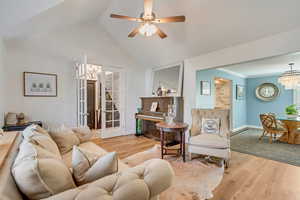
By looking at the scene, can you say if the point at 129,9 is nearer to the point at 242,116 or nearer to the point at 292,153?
the point at 292,153

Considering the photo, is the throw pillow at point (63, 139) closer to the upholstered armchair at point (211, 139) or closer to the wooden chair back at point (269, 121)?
the upholstered armchair at point (211, 139)

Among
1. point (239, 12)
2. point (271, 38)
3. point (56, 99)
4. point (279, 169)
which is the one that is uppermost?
point (239, 12)

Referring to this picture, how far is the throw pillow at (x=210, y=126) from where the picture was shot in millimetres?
2986

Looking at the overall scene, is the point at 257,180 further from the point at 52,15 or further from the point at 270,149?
the point at 52,15

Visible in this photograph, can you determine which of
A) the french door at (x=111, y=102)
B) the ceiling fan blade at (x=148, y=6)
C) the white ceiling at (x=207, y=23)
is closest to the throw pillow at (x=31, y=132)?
the ceiling fan blade at (x=148, y=6)

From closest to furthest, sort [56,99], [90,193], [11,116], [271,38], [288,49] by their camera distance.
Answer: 1. [90,193]
2. [288,49]
3. [271,38]
4. [11,116]
5. [56,99]

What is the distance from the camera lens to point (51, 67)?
3.69 metres

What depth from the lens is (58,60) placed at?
3.77 metres

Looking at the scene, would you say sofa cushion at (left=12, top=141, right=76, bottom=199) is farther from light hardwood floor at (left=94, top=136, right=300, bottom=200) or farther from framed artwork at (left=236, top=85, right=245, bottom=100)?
framed artwork at (left=236, top=85, right=245, bottom=100)

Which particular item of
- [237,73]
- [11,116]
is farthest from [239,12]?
[11,116]

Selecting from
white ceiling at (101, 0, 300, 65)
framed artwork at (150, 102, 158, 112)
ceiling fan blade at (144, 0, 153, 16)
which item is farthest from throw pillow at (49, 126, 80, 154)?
white ceiling at (101, 0, 300, 65)

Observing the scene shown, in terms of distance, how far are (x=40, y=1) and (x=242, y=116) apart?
7125 mm

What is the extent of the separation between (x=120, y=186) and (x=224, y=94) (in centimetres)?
582

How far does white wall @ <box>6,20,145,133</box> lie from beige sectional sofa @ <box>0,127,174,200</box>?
309 centimetres
